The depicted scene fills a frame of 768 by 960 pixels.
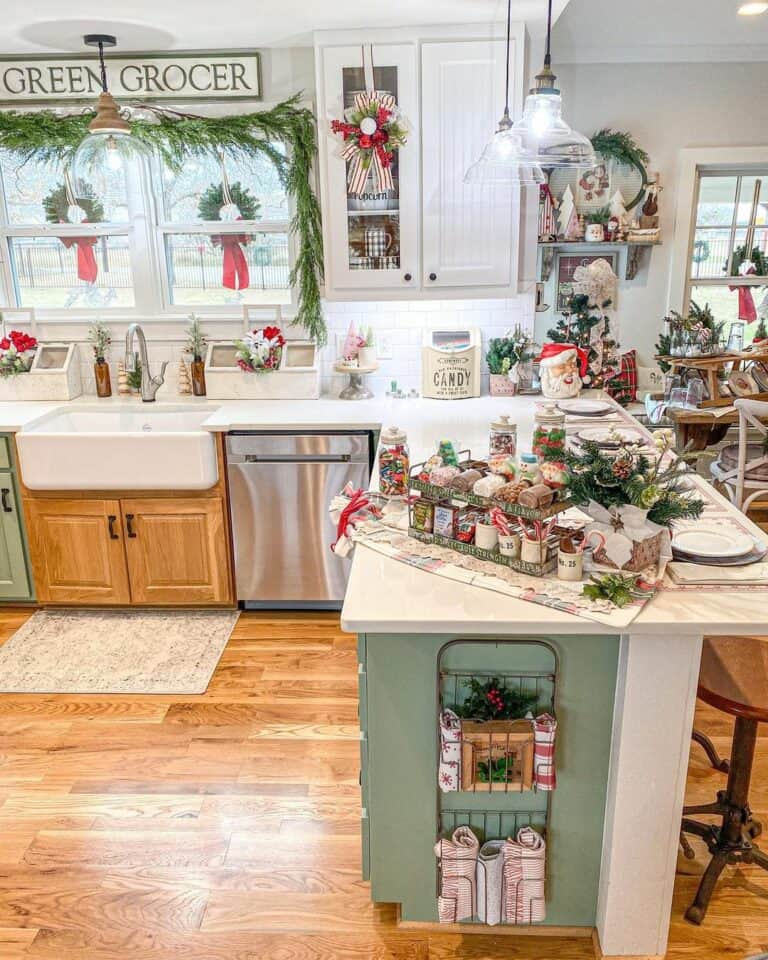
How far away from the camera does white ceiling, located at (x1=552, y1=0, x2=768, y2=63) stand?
12.2ft

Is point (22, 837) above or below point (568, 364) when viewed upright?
below

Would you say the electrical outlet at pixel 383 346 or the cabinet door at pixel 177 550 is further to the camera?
the electrical outlet at pixel 383 346

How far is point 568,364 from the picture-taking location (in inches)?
150

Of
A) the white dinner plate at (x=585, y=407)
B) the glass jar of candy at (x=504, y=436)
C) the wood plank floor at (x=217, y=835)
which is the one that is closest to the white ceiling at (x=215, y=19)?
the white dinner plate at (x=585, y=407)

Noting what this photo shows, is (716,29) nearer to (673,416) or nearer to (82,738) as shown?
(673,416)

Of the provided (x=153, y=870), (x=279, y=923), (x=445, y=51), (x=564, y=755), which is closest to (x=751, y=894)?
(x=564, y=755)

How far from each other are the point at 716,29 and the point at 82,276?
11.1 ft

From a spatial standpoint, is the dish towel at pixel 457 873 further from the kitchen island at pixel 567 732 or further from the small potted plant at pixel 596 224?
the small potted plant at pixel 596 224

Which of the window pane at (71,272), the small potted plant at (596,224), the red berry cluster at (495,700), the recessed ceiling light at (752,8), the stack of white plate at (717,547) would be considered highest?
the recessed ceiling light at (752,8)

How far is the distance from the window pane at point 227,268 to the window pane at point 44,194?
311 mm

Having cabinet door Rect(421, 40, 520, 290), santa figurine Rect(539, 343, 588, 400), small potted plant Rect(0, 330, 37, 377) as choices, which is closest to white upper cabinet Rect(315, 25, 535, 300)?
cabinet door Rect(421, 40, 520, 290)

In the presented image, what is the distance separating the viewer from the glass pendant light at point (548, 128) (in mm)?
2469

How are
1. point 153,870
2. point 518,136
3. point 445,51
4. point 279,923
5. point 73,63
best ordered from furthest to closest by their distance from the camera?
point 73,63
point 445,51
point 518,136
point 153,870
point 279,923

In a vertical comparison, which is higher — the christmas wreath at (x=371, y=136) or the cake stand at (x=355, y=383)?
the christmas wreath at (x=371, y=136)
